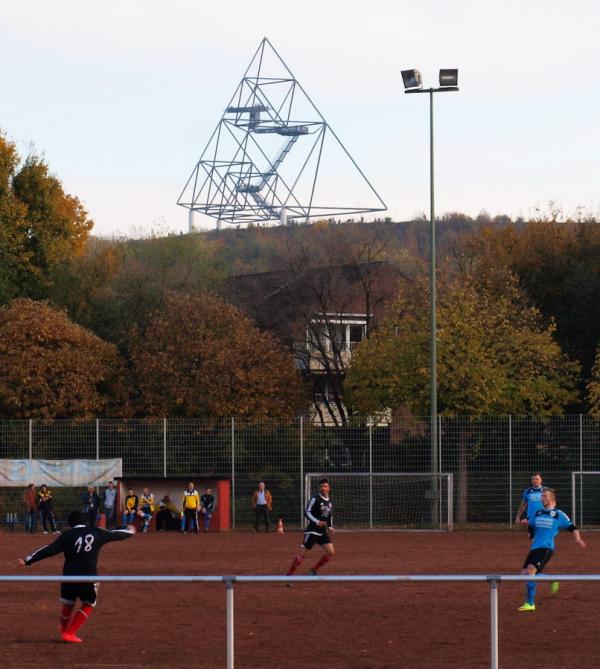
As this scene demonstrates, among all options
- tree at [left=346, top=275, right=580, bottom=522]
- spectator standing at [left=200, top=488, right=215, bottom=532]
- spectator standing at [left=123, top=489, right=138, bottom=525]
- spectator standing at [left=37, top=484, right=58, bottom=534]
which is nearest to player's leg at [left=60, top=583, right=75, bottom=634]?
spectator standing at [left=123, top=489, right=138, bottom=525]

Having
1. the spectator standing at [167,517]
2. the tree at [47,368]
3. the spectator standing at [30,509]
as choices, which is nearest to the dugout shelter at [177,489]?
the spectator standing at [167,517]

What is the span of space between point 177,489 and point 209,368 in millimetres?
6423

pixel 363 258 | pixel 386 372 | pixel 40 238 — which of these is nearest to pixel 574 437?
A: pixel 386 372

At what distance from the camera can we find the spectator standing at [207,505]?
3938 cm

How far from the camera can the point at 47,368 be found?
44.6 meters

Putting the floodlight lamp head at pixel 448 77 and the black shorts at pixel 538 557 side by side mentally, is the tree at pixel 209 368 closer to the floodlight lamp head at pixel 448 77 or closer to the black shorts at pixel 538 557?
the floodlight lamp head at pixel 448 77

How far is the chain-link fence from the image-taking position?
40000mm

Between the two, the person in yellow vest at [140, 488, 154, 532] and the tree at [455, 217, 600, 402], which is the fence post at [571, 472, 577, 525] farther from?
the person in yellow vest at [140, 488, 154, 532]

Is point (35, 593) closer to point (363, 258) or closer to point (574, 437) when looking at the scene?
point (574, 437)

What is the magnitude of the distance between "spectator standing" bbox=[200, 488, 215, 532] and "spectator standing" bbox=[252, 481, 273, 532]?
4.25ft

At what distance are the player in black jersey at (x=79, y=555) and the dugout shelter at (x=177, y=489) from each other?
25.1 meters

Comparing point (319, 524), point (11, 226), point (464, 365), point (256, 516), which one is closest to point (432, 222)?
point (464, 365)

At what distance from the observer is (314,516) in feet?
72.4

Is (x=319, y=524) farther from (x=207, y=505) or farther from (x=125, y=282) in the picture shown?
(x=125, y=282)
